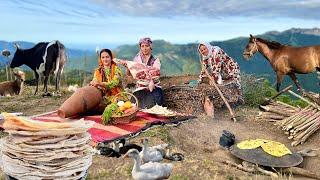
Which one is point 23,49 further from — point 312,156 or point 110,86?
point 312,156

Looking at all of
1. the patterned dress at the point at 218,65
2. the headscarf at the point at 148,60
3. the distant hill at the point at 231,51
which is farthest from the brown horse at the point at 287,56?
the distant hill at the point at 231,51

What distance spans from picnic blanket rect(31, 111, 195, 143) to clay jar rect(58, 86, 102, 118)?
18cm

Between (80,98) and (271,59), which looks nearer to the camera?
(80,98)

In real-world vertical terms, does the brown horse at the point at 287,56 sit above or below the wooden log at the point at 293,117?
above

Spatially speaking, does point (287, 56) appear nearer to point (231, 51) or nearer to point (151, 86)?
point (151, 86)

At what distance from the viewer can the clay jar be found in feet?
31.0

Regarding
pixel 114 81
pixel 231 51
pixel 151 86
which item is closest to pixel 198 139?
pixel 151 86

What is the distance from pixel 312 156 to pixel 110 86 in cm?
413

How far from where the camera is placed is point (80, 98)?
9.61 m

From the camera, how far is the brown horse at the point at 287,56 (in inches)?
558

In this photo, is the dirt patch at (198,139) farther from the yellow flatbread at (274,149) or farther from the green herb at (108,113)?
the green herb at (108,113)

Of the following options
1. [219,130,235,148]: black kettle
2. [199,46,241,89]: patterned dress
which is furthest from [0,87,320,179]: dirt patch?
[199,46,241,89]: patterned dress

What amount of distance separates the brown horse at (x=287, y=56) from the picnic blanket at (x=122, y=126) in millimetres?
5185

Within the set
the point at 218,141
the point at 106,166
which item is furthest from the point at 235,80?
the point at 106,166
